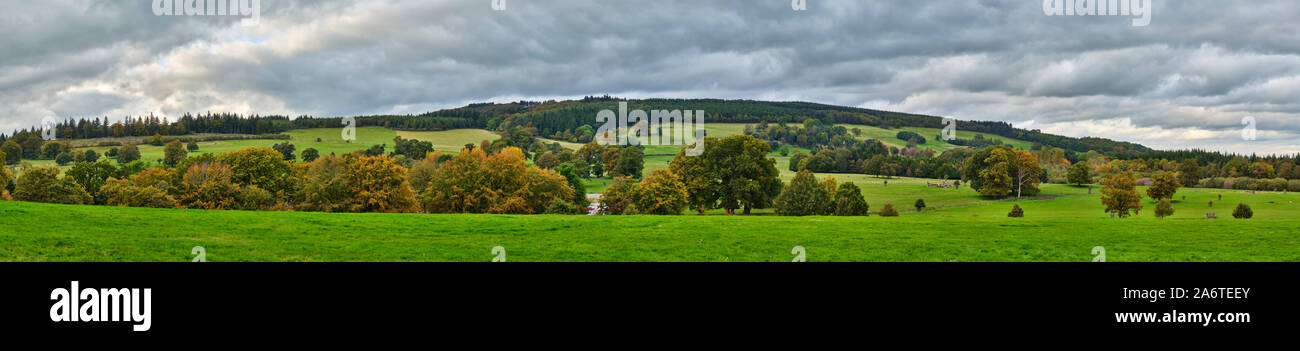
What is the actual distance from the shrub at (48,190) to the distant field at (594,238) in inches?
2108

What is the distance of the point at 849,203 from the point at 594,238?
56637 millimetres

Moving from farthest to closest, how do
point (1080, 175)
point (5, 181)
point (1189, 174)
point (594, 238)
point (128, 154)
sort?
1. point (128, 154)
2. point (1189, 174)
3. point (1080, 175)
4. point (5, 181)
5. point (594, 238)

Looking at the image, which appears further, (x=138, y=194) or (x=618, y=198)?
(x=618, y=198)

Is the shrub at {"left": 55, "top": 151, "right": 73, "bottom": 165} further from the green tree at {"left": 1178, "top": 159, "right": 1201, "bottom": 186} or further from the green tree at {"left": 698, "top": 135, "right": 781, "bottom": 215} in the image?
the green tree at {"left": 1178, "top": 159, "right": 1201, "bottom": 186}

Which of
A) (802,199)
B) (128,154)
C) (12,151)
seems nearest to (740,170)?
(802,199)

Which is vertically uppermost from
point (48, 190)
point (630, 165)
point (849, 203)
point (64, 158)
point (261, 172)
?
point (64, 158)

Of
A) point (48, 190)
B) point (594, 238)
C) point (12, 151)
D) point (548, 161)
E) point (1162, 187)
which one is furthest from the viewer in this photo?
point (12, 151)

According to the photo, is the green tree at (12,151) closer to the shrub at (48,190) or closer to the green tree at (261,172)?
the shrub at (48,190)

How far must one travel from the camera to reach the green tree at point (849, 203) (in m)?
75.6

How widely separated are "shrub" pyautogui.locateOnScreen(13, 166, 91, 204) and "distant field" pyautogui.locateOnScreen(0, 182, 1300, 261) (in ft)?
176

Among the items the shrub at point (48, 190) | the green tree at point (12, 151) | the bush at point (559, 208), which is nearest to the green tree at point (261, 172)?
the shrub at point (48, 190)

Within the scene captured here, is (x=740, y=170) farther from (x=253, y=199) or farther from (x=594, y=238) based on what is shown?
(x=594, y=238)

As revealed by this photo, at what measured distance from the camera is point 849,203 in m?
76.6
